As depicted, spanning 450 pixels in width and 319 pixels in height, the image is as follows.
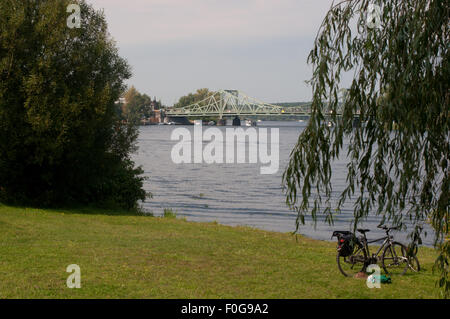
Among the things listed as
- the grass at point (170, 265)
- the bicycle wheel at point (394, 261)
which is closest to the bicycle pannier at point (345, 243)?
the grass at point (170, 265)

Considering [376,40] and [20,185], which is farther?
[20,185]

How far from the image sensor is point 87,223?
1828 centimetres

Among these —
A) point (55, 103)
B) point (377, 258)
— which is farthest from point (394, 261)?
point (55, 103)

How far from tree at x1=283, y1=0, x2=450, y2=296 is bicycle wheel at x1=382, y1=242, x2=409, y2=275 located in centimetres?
460

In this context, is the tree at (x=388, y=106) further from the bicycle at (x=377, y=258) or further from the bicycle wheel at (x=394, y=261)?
the bicycle wheel at (x=394, y=261)

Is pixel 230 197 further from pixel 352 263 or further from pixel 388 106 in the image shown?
pixel 388 106

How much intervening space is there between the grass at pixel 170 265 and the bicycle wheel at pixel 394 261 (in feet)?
1.04

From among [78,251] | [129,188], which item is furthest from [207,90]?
[78,251]

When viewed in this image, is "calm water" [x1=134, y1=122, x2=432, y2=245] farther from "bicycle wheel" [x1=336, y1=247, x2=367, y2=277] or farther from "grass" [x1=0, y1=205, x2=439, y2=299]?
"grass" [x1=0, y1=205, x2=439, y2=299]

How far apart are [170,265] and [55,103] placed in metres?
10.7

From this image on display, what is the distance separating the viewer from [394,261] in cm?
1162

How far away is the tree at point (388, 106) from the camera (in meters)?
6.02
